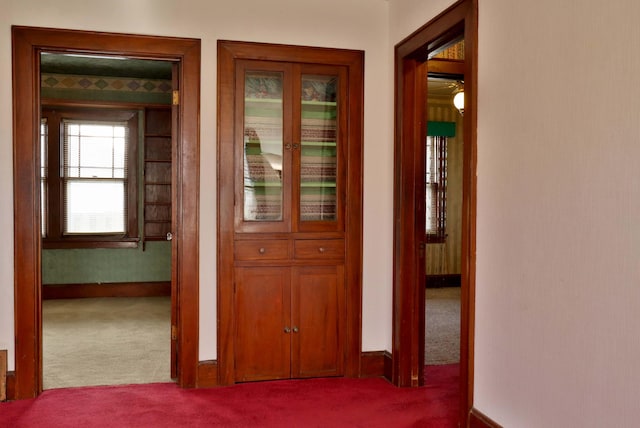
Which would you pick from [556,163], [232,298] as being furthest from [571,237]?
[232,298]

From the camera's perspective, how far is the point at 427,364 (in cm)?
454

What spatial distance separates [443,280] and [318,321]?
198 inches

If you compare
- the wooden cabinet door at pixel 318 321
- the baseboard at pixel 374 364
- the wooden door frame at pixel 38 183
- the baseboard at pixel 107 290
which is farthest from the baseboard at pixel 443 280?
the wooden door frame at pixel 38 183

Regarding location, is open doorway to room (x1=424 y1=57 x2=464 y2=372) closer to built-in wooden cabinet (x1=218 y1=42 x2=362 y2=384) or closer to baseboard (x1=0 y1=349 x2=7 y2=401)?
built-in wooden cabinet (x1=218 y1=42 x2=362 y2=384)

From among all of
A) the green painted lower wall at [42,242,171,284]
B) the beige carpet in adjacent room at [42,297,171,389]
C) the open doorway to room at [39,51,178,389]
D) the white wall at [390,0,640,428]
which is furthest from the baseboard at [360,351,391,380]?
the green painted lower wall at [42,242,171,284]

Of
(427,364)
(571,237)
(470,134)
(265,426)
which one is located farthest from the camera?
(427,364)

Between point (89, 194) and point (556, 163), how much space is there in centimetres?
640

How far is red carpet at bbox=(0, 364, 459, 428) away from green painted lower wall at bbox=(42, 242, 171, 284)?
151 inches

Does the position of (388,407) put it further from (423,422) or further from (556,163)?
(556,163)

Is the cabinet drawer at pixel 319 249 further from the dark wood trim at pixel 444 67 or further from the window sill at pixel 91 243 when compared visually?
the window sill at pixel 91 243

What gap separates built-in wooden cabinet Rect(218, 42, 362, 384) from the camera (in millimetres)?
3932

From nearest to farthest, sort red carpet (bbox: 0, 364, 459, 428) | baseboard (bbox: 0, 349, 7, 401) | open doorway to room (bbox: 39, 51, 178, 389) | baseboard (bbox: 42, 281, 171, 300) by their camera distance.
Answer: red carpet (bbox: 0, 364, 459, 428), baseboard (bbox: 0, 349, 7, 401), open doorway to room (bbox: 39, 51, 178, 389), baseboard (bbox: 42, 281, 171, 300)

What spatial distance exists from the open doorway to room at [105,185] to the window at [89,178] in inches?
0.5

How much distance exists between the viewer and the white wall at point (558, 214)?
79.2 inches
